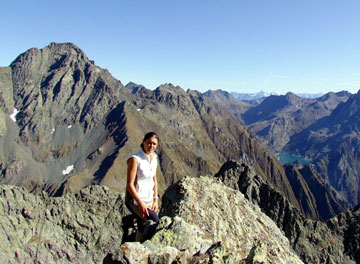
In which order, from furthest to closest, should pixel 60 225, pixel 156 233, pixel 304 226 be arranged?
1. pixel 304 226
2. pixel 60 225
3. pixel 156 233

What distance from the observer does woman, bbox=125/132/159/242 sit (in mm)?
12156

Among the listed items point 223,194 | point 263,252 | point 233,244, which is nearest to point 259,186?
point 223,194

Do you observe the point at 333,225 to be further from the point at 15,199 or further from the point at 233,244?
the point at 15,199

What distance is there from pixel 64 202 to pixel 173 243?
89.5 m

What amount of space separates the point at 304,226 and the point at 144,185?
93014mm

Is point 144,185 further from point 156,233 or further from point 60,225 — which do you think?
point 60,225

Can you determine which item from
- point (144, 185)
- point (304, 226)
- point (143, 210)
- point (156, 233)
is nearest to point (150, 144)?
point (144, 185)

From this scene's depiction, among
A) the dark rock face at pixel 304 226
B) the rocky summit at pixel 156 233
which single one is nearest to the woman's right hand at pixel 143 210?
the rocky summit at pixel 156 233

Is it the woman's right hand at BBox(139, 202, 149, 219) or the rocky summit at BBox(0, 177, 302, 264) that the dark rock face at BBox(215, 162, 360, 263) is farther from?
the woman's right hand at BBox(139, 202, 149, 219)

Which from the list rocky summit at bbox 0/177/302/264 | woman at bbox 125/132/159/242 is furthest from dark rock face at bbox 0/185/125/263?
woman at bbox 125/132/159/242

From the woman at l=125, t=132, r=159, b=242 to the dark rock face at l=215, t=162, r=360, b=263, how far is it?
79.4 meters

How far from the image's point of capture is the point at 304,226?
3546 inches

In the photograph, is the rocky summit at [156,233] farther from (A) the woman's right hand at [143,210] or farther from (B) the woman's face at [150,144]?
(B) the woman's face at [150,144]

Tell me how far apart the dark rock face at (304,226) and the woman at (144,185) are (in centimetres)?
7940
